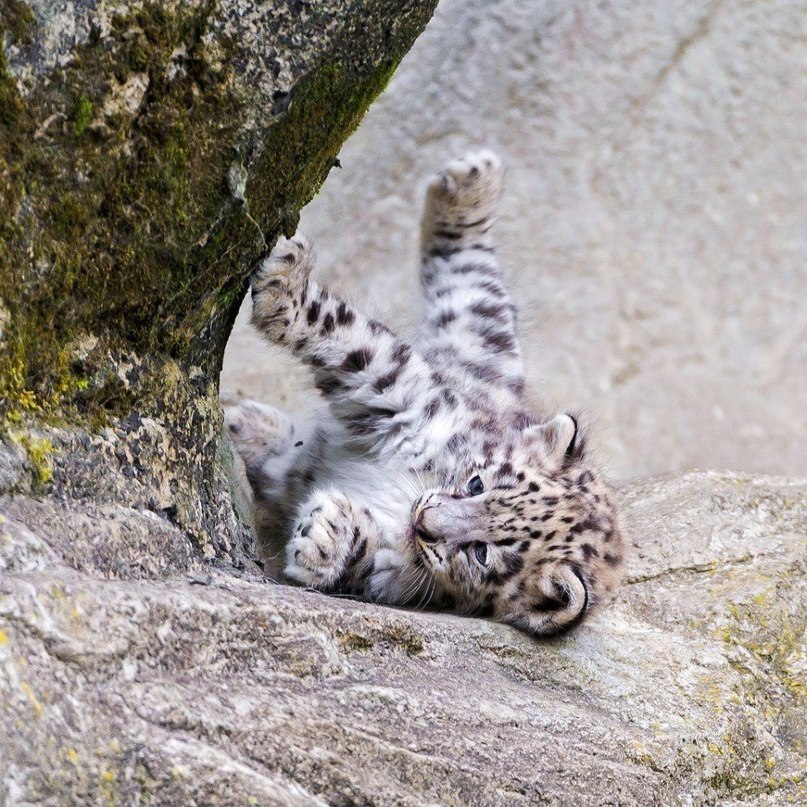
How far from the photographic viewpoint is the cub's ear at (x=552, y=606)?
13.6 feet

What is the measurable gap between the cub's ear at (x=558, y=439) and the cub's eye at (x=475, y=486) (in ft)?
1.05

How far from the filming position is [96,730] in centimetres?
238

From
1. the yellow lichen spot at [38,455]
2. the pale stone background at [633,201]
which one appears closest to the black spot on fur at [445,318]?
the yellow lichen spot at [38,455]

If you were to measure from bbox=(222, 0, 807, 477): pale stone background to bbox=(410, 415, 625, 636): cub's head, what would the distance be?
4.58m

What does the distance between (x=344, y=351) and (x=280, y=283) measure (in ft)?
1.60

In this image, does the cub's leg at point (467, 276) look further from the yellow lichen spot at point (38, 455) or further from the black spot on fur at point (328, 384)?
the yellow lichen spot at point (38, 455)

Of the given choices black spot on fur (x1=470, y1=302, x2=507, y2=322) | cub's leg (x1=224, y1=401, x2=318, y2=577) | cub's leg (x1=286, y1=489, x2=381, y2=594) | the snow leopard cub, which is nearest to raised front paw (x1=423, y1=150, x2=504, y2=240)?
black spot on fur (x1=470, y1=302, x2=507, y2=322)

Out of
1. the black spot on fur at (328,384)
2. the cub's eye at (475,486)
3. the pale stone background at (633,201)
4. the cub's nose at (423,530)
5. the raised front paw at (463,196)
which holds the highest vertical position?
the pale stone background at (633,201)

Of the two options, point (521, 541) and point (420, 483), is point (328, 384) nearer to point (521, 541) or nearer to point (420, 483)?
point (420, 483)

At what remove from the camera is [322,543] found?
4148mm

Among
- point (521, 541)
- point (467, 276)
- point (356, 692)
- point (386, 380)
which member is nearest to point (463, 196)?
point (467, 276)

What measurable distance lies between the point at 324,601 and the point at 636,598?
6.59ft

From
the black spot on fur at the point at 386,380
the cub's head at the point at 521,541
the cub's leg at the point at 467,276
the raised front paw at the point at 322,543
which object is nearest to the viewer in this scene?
the raised front paw at the point at 322,543

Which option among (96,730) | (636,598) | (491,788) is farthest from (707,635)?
(96,730)
